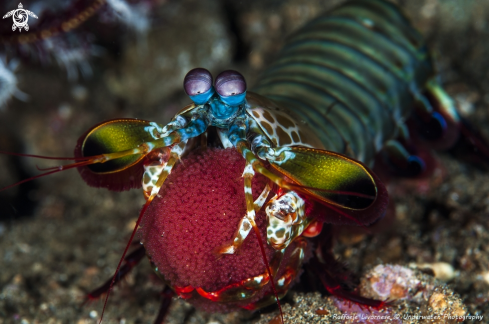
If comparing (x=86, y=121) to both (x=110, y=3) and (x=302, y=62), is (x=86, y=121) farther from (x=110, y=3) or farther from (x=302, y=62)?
(x=302, y=62)

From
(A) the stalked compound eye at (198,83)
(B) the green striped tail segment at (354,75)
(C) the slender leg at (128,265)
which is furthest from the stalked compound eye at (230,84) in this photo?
(C) the slender leg at (128,265)

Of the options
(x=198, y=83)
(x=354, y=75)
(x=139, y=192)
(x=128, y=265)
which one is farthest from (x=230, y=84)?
(x=139, y=192)

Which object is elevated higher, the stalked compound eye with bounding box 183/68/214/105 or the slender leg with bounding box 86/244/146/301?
the stalked compound eye with bounding box 183/68/214/105

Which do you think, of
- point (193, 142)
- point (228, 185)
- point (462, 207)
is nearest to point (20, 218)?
point (193, 142)

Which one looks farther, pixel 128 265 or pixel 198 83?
pixel 128 265

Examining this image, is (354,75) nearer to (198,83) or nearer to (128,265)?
(198,83)

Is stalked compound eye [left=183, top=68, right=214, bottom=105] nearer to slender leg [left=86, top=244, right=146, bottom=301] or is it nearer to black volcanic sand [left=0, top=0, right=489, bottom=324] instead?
slender leg [left=86, top=244, right=146, bottom=301]

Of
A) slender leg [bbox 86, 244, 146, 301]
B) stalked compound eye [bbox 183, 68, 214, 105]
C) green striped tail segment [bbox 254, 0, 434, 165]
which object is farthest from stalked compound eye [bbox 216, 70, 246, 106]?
slender leg [bbox 86, 244, 146, 301]
